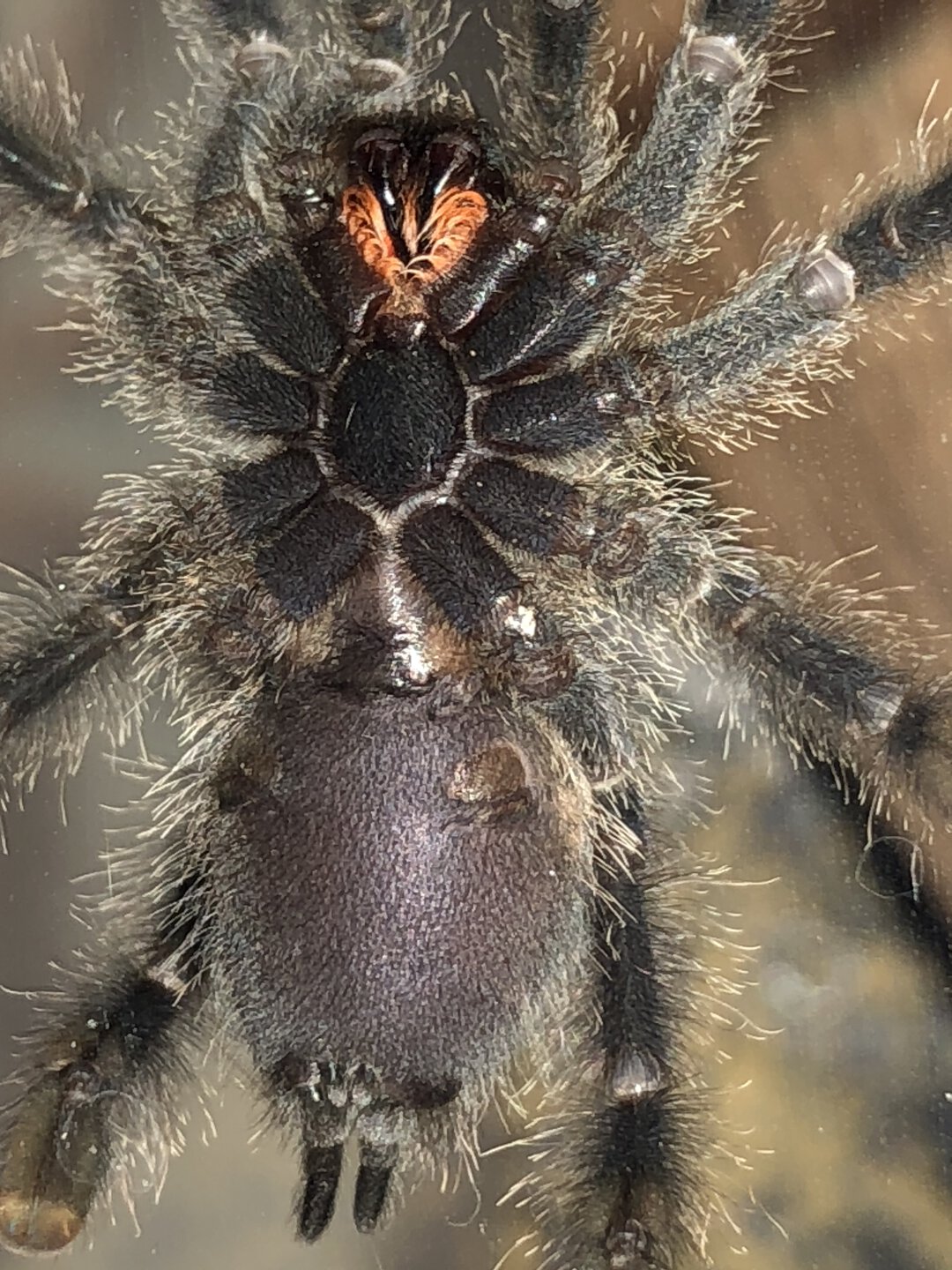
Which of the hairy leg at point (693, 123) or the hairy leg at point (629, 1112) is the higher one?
the hairy leg at point (693, 123)

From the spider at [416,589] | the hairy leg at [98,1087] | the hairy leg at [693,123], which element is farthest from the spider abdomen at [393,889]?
the hairy leg at [693,123]

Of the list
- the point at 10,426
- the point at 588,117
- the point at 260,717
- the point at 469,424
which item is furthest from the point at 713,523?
the point at 10,426

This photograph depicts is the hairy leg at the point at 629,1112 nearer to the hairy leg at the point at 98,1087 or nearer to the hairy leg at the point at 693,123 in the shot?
the hairy leg at the point at 98,1087

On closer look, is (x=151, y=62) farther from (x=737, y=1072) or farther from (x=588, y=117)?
(x=737, y=1072)

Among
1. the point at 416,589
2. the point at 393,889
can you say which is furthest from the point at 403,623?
the point at 393,889

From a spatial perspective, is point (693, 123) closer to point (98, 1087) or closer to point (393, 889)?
point (393, 889)

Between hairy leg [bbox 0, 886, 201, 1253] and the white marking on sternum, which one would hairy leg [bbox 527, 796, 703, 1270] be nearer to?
the white marking on sternum

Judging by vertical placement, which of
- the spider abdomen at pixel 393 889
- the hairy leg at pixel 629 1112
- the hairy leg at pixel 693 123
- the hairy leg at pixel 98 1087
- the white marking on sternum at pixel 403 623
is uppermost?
the hairy leg at pixel 693 123

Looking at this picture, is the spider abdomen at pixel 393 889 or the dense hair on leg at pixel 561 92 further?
Answer: the dense hair on leg at pixel 561 92
